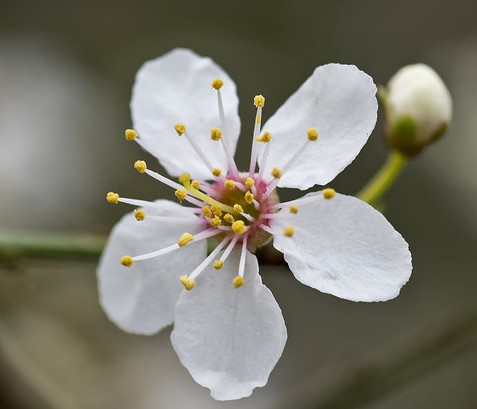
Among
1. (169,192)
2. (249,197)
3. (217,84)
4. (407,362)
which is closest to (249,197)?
(249,197)

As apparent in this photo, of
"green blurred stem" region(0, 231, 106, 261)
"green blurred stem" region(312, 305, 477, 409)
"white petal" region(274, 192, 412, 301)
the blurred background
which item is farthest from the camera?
the blurred background

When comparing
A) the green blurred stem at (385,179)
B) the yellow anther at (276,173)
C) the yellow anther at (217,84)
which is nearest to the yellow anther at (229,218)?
the yellow anther at (276,173)

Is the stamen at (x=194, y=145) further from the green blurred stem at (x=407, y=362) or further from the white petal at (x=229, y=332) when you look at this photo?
the green blurred stem at (x=407, y=362)

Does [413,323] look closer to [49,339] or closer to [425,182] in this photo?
[425,182]

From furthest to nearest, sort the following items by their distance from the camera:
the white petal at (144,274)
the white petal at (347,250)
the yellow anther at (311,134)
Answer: the white petal at (144,274) < the yellow anther at (311,134) < the white petal at (347,250)

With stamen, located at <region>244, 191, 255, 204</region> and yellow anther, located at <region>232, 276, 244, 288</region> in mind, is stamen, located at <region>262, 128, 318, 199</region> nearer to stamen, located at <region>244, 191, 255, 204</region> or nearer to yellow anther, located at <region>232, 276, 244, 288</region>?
stamen, located at <region>244, 191, 255, 204</region>

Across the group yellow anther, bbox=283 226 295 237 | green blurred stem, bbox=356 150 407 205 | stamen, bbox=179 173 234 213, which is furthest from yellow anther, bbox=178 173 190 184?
green blurred stem, bbox=356 150 407 205

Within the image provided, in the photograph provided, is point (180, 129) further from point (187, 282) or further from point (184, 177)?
point (187, 282)
